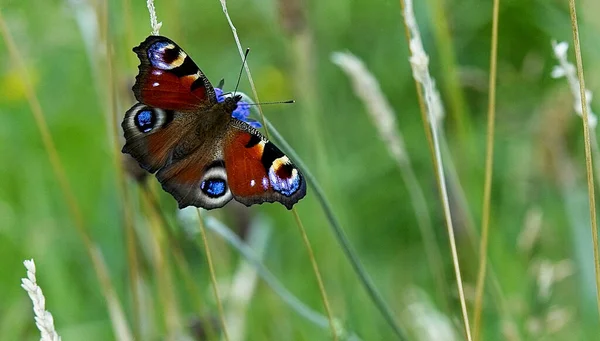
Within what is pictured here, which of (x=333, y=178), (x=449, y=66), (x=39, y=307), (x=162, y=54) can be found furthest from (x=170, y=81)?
(x=333, y=178)

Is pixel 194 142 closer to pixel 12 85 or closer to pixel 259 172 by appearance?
pixel 259 172

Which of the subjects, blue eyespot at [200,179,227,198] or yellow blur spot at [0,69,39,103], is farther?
yellow blur spot at [0,69,39,103]

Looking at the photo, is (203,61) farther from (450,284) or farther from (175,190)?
(175,190)

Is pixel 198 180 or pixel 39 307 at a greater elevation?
pixel 198 180

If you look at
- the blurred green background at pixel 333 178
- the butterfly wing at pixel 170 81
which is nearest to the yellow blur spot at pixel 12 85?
the blurred green background at pixel 333 178

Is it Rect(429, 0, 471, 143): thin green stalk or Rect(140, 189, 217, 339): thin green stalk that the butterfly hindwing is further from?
Rect(429, 0, 471, 143): thin green stalk

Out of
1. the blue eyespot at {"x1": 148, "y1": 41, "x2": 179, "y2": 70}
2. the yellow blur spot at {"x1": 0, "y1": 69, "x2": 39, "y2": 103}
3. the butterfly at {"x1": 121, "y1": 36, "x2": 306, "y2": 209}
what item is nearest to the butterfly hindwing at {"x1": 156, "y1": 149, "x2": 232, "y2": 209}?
the butterfly at {"x1": 121, "y1": 36, "x2": 306, "y2": 209}

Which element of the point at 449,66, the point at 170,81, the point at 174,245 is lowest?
the point at 174,245
